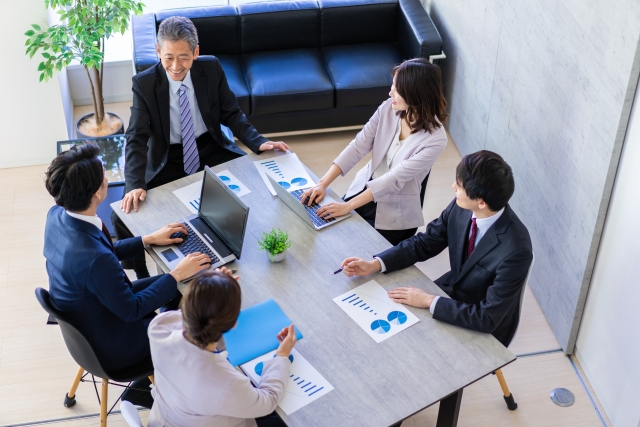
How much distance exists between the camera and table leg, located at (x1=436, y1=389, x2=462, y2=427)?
2.91 meters

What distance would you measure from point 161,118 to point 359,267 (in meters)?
1.55

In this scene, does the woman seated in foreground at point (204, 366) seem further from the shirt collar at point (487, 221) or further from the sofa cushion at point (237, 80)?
the sofa cushion at point (237, 80)

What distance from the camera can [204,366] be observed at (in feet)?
7.79

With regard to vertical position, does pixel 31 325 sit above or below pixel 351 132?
below

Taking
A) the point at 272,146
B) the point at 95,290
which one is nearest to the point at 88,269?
the point at 95,290

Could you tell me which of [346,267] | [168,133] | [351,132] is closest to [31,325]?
[168,133]

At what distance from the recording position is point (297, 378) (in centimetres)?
269

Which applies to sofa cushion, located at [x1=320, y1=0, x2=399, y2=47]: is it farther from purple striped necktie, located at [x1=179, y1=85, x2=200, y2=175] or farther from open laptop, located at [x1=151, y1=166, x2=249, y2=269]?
open laptop, located at [x1=151, y1=166, x2=249, y2=269]

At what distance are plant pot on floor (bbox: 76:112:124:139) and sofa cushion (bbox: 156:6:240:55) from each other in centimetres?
79

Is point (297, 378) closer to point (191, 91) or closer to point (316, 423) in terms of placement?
point (316, 423)

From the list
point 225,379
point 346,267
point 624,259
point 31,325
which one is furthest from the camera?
point 31,325

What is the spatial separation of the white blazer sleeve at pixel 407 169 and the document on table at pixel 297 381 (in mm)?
1145

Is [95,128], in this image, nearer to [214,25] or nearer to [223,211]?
[214,25]

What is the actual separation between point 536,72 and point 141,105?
84.3 inches
